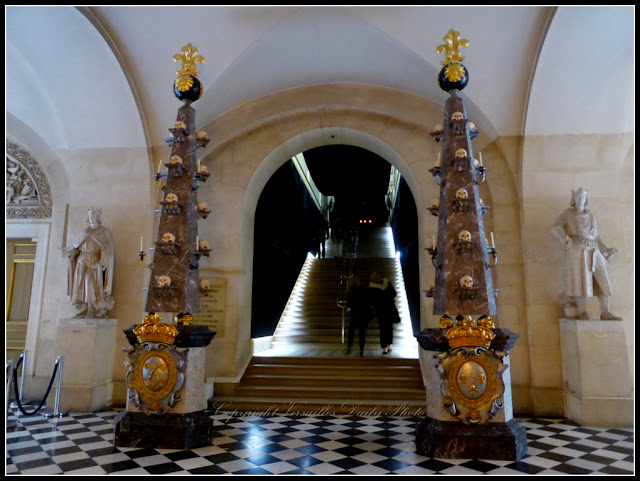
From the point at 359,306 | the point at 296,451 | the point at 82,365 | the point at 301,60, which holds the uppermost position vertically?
the point at 301,60

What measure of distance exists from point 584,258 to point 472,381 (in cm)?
268

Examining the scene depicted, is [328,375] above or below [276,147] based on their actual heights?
below

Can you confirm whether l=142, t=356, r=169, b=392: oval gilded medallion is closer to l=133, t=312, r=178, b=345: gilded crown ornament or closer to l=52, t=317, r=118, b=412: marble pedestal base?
l=133, t=312, r=178, b=345: gilded crown ornament

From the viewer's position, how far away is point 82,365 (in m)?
6.00

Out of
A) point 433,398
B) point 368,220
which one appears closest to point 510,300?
point 433,398

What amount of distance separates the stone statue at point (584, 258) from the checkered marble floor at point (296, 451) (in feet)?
5.10

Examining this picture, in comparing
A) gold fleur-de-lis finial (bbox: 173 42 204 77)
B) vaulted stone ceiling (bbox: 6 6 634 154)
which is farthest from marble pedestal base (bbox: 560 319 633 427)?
gold fleur-de-lis finial (bbox: 173 42 204 77)

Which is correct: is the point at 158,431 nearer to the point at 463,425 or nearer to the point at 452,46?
the point at 463,425

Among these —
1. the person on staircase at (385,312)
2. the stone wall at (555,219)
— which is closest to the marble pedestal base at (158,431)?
the person on staircase at (385,312)

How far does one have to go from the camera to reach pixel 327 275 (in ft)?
42.8

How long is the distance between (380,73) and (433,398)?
464 centimetres

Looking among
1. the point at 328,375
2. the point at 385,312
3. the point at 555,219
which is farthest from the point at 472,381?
the point at 385,312

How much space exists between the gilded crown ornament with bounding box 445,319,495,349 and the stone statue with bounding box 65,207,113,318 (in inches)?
186

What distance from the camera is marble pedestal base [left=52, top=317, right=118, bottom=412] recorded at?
5914 mm
